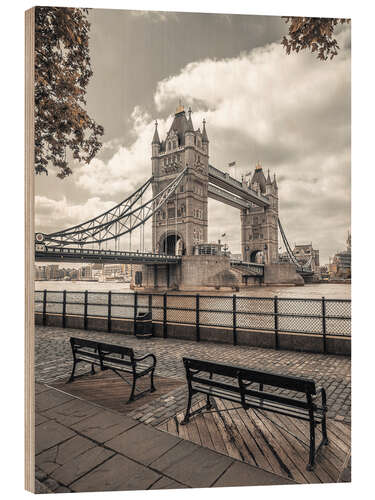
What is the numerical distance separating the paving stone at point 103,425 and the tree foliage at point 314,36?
437 cm

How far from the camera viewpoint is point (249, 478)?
2.28 meters

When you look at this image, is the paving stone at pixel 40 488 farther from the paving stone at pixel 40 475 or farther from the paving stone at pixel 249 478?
the paving stone at pixel 249 478

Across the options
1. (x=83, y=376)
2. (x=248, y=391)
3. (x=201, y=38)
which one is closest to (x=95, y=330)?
(x=83, y=376)

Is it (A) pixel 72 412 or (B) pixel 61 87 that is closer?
(A) pixel 72 412

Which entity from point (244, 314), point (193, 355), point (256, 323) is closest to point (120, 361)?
point (193, 355)

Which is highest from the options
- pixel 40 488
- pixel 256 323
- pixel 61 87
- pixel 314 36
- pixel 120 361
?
pixel 314 36

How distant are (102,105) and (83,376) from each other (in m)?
3.59

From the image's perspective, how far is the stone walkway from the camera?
7.47 ft

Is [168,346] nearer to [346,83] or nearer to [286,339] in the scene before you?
[286,339]

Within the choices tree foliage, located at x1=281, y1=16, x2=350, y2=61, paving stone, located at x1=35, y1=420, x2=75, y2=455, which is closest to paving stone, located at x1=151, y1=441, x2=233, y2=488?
paving stone, located at x1=35, y1=420, x2=75, y2=455

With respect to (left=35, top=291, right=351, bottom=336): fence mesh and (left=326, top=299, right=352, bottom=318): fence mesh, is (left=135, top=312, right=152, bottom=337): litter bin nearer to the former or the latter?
(left=35, top=291, right=351, bottom=336): fence mesh

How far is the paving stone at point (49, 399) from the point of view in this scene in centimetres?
337

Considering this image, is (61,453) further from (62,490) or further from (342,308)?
(342,308)

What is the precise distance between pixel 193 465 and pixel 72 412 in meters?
1.46
